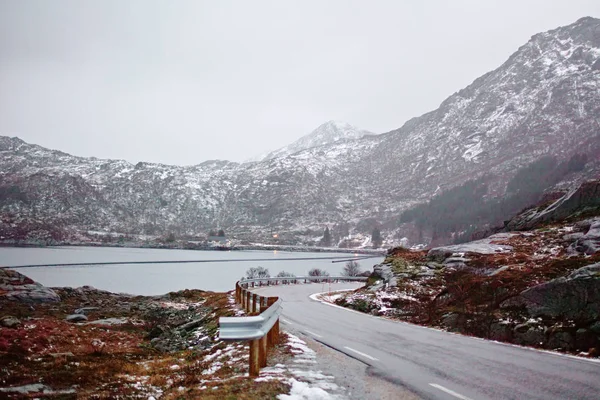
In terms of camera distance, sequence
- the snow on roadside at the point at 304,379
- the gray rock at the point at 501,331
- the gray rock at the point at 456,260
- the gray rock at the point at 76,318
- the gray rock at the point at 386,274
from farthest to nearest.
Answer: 1. the gray rock at the point at 76,318
2. the gray rock at the point at 386,274
3. the gray rock at the point at 456,260
4. the gray rock at the point at 501,331
5. the snow on roadside at the point at 304,379

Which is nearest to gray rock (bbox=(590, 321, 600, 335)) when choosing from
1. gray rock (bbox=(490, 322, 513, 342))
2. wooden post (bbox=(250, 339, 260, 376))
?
gray rock (bbox=(490, 322, 513, 342))

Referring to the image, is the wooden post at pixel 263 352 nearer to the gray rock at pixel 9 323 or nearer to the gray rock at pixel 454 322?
the gray rock at pixel 454 322

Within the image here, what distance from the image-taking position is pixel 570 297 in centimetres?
1381

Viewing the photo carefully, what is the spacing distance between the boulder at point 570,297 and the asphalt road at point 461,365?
2.12 metres

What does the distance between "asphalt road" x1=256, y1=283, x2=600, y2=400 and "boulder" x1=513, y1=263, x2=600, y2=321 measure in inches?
83.5

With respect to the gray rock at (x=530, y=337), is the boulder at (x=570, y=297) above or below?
above

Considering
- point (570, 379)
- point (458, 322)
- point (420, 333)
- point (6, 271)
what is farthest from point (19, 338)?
point (6, 271)

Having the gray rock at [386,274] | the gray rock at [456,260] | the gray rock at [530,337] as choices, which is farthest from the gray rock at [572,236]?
the gray rock at [530,337]

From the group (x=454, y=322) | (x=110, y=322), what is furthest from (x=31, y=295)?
(x=454, y=322)

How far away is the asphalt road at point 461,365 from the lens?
8219 millimetres

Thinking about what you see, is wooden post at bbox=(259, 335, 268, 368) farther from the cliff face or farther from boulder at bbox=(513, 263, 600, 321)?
the cliff face

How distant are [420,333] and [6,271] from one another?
180 ft

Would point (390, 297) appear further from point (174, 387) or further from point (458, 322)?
point (174, 387)

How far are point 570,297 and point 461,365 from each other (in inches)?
223
